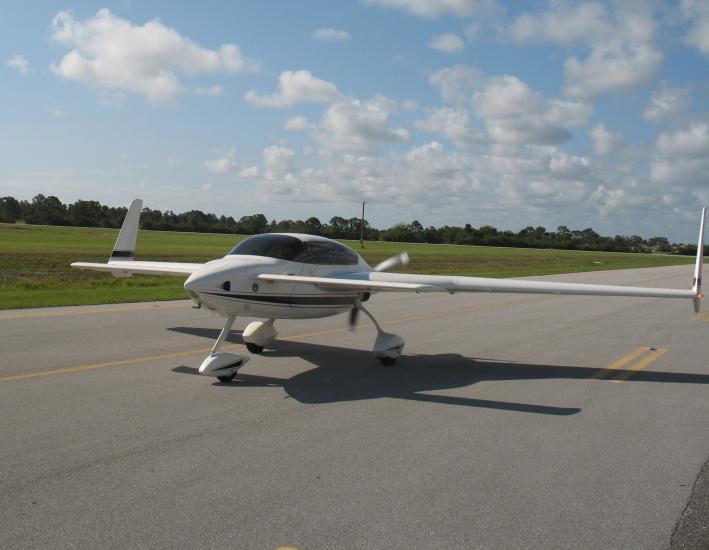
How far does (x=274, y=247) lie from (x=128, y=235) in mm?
5996

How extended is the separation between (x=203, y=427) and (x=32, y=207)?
161340 mm

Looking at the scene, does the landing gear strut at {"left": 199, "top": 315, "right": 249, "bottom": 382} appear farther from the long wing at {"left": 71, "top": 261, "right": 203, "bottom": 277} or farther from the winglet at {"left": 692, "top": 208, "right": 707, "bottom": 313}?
the winglet at {"left": 692, "top": 208, "right": 707, "bottom": 313}

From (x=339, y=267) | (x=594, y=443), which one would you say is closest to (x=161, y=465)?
(x=594, y=443)

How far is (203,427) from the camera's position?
242 inches

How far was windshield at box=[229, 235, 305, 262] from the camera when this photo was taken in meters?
9.16

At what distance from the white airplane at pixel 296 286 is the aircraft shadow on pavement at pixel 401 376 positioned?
0.42m

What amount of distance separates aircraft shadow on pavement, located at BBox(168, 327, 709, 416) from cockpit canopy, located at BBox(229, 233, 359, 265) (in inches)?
66.8

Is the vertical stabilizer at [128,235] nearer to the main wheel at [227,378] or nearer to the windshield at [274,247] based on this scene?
the windshield at [274,247]

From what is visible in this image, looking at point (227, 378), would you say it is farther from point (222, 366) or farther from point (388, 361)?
point (388, 361)

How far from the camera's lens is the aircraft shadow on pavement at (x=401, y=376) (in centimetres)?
773

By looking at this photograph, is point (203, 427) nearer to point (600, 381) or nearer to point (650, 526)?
point (650, 526)

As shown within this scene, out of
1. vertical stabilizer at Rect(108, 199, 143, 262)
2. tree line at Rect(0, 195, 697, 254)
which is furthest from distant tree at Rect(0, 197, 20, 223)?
vertical stabilizer at Rect(108, 199, 143, 262)

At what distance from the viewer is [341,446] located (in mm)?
5742

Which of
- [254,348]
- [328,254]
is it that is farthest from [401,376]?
[254,348]
